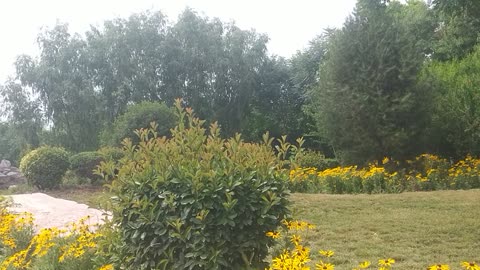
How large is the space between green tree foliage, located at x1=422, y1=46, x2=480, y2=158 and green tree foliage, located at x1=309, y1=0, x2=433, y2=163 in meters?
0.78

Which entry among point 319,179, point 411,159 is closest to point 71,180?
point 319,179

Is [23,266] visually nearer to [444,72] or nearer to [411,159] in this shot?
[411,159]

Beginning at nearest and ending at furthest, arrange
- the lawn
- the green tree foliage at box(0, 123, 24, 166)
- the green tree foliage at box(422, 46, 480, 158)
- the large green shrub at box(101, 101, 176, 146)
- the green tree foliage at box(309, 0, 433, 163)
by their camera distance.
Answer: the lawn, the green tree foliage at box(309, 0, 433, 163), the green tree foliage at box(422, 46, 480, 158), the large green shrub at box(101, 101, 176, 146), the green tree foliage at box(0, 123, 24, 166)

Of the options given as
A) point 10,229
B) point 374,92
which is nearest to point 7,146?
point 374,92

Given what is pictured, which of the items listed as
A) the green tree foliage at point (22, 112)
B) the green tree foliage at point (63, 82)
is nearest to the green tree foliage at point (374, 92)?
the green tree foliage at point (63, 82)

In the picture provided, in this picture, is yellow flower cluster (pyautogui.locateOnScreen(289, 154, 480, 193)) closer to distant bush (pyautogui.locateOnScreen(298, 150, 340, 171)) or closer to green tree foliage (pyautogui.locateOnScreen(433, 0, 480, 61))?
distant bush (pyautogui.locateOnScreen(298, 150, 340, 171))

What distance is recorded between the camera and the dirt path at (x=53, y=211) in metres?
8.27

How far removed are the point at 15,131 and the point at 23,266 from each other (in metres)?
21.5

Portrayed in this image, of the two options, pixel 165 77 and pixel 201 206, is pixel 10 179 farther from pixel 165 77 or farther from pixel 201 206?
pixel 201 206

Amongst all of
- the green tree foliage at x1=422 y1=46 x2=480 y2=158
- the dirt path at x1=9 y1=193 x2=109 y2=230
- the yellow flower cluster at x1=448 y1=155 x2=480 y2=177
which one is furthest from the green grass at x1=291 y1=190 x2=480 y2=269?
the green tree foliage at x1=422 y1=46 x2=480 y2=158

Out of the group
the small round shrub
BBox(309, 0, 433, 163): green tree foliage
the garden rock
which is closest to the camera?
BBox(309, 0, 433, 163): green tree foliage

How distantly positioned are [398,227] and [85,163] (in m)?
10.5

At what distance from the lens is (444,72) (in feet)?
44.7

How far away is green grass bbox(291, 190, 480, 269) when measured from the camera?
5.27 metres
